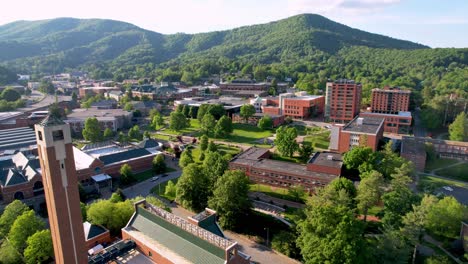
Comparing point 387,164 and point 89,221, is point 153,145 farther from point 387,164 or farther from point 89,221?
point 387,164

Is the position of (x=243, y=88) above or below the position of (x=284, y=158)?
above

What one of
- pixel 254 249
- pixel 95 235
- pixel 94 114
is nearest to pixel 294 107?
pixel 94 114

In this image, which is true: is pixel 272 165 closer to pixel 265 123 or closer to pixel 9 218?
pixel 265 123

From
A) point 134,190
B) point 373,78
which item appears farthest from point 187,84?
point 134,190

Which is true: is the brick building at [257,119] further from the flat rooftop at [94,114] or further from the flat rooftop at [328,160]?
the flat rooftop at [328,160]

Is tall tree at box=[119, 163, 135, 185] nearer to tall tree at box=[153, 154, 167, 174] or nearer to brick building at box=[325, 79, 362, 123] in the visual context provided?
tall tree at box=[153, 154, 167, 174]
